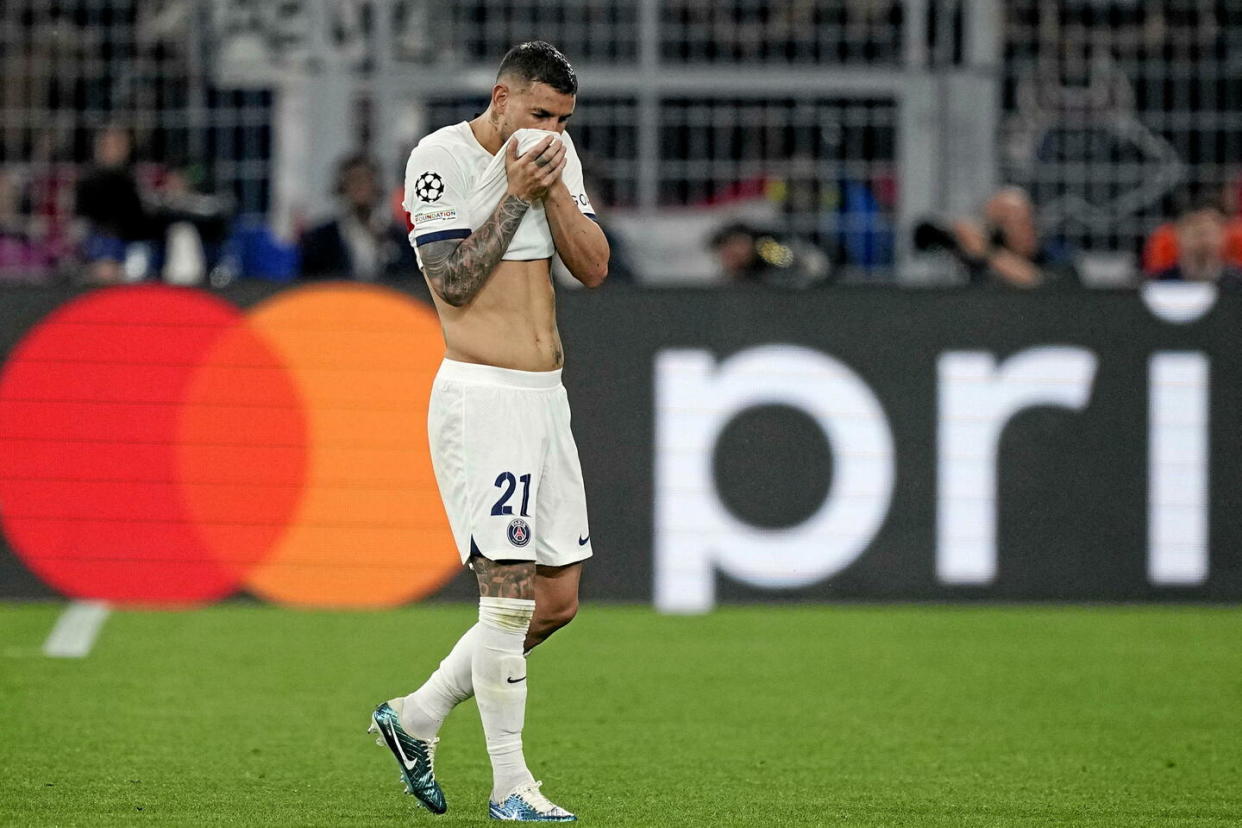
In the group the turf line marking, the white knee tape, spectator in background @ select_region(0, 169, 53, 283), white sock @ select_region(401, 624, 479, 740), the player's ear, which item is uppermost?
the player's ear

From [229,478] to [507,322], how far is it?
5.02 metres

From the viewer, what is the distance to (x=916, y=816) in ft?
18.3

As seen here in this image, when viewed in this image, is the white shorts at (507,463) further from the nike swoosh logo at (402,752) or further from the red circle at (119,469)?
the red circle at (119,469)

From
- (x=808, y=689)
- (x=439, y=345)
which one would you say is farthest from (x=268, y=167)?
(x=808, y=689)

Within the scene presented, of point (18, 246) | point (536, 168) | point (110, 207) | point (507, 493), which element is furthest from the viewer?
point (18, 246)

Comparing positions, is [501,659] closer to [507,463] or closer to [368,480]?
[507,463]

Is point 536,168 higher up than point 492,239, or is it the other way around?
point 536,168

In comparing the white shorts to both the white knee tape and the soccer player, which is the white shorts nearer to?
the soccer player

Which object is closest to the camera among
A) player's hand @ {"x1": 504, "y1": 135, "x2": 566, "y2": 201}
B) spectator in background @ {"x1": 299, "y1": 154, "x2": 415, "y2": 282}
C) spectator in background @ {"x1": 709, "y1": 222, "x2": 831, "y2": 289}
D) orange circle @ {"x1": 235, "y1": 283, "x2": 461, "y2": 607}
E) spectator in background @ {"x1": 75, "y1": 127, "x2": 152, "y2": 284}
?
player's hand @ {"x1": 504, "y1": 135, "x2": 566, "y2": 201}

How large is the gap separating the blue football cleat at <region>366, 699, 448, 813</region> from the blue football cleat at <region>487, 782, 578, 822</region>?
0.64ft

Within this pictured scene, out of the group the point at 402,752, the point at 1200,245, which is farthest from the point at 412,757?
the point at 1200,245

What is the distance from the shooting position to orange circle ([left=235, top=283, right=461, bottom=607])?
10188mm

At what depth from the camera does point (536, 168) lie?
17.3 feet

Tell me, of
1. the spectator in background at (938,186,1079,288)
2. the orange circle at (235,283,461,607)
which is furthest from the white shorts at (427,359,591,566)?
the spectator in background at (938,186,1079,288)
